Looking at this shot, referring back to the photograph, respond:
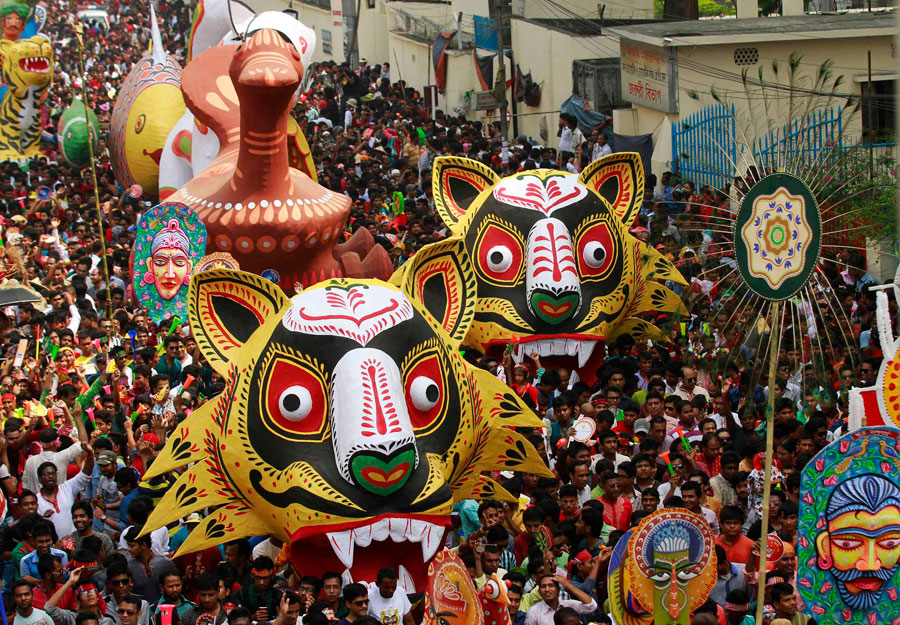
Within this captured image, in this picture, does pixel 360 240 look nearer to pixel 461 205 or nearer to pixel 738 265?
pixel 461 205

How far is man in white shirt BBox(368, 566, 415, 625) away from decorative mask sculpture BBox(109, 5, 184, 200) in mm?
11064

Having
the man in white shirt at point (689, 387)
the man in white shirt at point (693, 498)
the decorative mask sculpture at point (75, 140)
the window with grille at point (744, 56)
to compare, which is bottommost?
the man in white shirt at point (693, 498)

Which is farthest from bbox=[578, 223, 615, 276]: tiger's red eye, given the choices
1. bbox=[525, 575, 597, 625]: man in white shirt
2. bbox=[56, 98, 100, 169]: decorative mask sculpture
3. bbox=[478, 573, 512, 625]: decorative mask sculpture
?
bbox=[56, 98, 100, 169]: decorative mask sculpture

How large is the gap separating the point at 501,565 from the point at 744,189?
233cm

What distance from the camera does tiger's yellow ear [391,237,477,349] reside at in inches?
345

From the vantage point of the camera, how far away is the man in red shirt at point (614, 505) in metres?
8.58

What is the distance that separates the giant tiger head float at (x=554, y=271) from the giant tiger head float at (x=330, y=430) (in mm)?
2873

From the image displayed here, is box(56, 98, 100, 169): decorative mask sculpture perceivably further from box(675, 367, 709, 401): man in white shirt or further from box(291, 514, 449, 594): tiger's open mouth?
box(291, 514, 449, 594): tiger's open mouth

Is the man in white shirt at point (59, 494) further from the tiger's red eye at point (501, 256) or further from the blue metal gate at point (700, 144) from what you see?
the blue metal gate at point (700, 144)

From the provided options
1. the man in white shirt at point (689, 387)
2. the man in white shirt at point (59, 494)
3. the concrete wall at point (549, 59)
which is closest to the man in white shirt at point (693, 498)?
the man in white shirt at point (689, 387)

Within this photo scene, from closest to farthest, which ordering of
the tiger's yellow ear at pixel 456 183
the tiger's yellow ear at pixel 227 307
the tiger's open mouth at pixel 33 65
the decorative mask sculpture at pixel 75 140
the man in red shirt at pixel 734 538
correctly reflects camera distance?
the man in red shirt at pixel 734 538
the tiger's yellow ear at pixel 227 307
the tiger's yellow ear at pixel 456 183
the decorative mask sculpture at pixel 75 140
the tiger's open mouth at pixel 33 65

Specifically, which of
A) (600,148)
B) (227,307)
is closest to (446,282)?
(227,307)

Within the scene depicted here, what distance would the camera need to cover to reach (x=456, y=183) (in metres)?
12.4

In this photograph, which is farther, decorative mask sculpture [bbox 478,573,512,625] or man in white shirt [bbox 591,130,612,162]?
man in white shirt [bbox 591,130,612,162]
